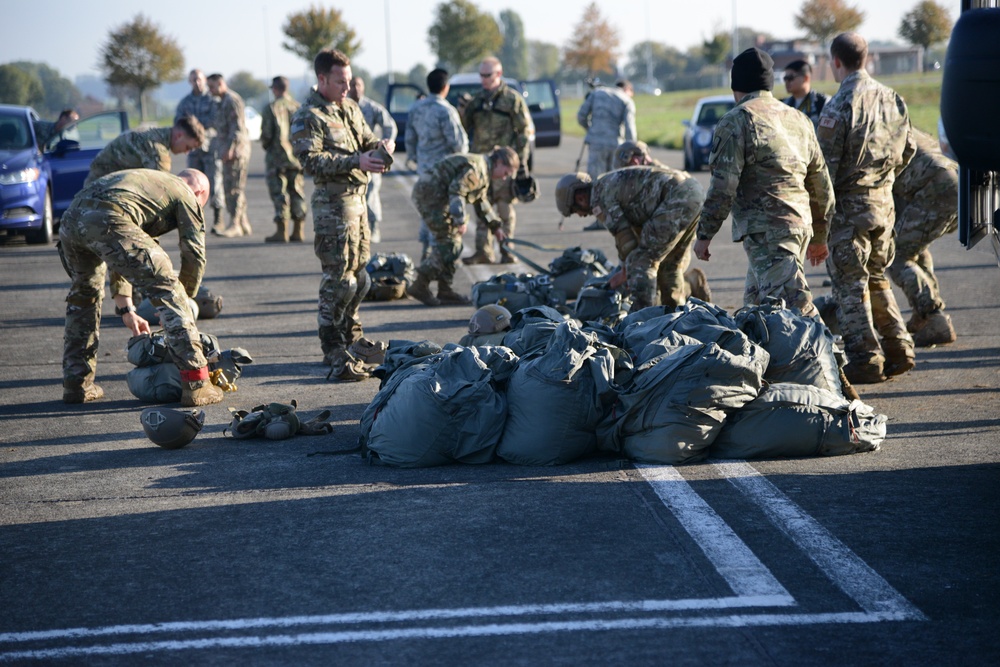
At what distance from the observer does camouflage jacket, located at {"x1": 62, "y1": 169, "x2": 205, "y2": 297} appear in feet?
25.0

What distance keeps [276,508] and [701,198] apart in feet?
13.4

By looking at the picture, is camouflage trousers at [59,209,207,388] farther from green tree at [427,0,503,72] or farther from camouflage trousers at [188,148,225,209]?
green tree at [427,0,503,72]

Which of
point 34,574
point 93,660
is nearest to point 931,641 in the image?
point 93,660

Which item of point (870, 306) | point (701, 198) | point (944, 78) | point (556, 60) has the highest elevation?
point (556, 60)

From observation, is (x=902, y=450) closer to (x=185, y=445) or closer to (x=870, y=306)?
(x=870, y=306)

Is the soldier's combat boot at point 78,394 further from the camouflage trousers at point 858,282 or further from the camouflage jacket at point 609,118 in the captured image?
the camouflage jacket at point 609,118

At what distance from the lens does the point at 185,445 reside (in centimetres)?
666

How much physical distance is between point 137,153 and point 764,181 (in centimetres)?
534

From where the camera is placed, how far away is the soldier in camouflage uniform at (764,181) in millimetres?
7121

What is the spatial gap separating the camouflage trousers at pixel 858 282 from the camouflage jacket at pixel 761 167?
522mm

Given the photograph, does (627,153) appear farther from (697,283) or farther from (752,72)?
(752,72)

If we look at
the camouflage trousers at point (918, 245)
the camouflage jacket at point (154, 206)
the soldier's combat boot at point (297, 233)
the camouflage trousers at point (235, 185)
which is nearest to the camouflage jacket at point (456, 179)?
the camouflage jacket at point (154, 206)

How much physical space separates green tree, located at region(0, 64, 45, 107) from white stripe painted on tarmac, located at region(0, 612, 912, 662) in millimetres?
71294

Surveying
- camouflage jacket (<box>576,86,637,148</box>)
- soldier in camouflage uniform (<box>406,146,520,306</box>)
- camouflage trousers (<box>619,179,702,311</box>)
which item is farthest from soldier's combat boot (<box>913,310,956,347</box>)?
camouflage jacket (<box>576,86,637,148</box>)
